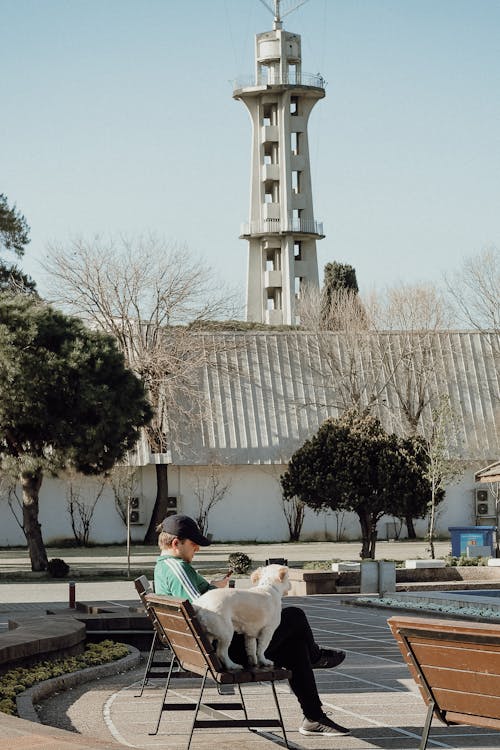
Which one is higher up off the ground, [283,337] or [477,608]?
[283,337]

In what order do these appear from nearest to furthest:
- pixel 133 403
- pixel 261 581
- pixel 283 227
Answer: pixel 261 581, pixel 133 403, pixel 283 227

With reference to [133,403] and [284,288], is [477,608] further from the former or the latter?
[284,288]

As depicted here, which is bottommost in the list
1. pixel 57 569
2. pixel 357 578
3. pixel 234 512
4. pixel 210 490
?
pixel 357 578

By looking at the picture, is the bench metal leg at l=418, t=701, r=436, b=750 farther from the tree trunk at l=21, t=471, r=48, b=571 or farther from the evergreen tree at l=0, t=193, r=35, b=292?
the evergreen tree at l=0, t=193, r=35, b=292

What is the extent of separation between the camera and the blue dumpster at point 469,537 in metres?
32.7

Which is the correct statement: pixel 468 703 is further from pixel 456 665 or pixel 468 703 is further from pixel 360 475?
pixel 360 475

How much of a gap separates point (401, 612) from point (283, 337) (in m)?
32.8

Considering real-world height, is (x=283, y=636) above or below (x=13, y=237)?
below

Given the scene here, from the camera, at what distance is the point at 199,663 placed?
7.01 m

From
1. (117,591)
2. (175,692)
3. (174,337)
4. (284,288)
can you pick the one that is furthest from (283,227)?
(175,692)

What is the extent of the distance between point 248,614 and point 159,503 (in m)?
39.1

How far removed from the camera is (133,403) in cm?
3041

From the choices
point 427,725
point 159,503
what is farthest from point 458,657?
point 159,503

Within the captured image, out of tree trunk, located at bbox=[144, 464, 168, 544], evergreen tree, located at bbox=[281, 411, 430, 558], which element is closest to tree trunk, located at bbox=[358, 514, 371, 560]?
evergreen tree, located at bbox=[281, 411, 430, 558]
